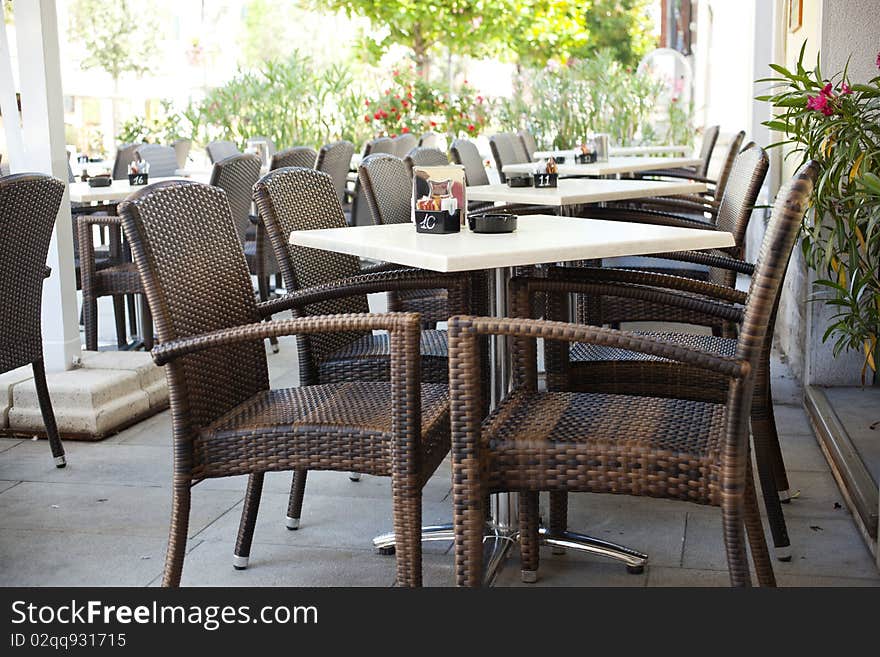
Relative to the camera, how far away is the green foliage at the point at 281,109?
8539 millimetres

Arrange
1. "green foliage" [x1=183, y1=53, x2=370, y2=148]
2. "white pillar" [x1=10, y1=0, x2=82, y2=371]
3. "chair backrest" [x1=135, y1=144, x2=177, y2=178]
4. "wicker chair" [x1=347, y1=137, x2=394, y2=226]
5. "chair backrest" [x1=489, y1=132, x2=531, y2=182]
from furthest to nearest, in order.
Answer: "green foliage" [x1=183, y1=53, x2=370, y2=148] < "chair backrest" [x1=135, y1=144, x2=177, y2=178] < "wicker chair" [x1=347, y1=137, x2=394, y2=226] < "chair backrest" [x1=489, y1=132, x2=531, y2=182] < "white pillar" [x1=10, y1=0, x2=82, y2=371]

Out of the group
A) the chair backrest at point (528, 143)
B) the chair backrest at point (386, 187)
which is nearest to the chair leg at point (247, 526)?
the chair backrest at point (386, 187)

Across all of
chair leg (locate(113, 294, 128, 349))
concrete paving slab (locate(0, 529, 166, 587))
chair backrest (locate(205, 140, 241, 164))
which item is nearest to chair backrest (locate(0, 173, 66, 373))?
concrete paving slab (locate(0, 529, 166, 587))

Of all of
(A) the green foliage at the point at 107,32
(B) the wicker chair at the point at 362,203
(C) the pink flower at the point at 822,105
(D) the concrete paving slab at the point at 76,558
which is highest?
(A) the green foliage at the point at 107,32

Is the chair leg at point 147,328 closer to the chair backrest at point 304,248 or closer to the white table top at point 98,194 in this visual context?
the white table top at point 98,194

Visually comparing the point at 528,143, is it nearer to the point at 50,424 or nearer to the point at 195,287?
the point at 50,424

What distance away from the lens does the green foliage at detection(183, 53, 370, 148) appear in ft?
28.0

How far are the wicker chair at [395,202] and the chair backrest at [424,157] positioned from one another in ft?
0.48

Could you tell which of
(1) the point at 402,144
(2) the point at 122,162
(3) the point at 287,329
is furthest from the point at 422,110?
(3) the point at 287,329

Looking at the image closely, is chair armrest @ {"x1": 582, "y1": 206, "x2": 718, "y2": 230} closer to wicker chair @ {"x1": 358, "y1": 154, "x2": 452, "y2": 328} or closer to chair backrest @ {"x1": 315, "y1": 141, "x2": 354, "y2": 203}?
wicker chair @ {"x1": 358, "y1": 154, "x2": 452, "y2": 328}

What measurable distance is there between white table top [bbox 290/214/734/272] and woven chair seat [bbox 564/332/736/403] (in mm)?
284

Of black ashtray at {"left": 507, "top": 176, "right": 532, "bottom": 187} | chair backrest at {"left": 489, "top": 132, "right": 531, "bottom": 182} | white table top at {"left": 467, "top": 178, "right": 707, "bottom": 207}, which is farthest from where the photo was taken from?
chair backrest at {"left": 489, "top": 132, "right": 531, "bottom": 182}

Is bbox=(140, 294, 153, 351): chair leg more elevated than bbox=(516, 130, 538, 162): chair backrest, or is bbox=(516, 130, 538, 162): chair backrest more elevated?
bbox=(516, 130, 538, 162): chair backrest

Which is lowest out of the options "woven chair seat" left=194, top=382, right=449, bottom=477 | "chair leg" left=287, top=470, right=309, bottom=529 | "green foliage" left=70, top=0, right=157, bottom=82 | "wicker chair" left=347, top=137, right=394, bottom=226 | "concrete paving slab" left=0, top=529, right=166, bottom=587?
"concrete paving slab" left=0, top=529, right=166, bottom=587
